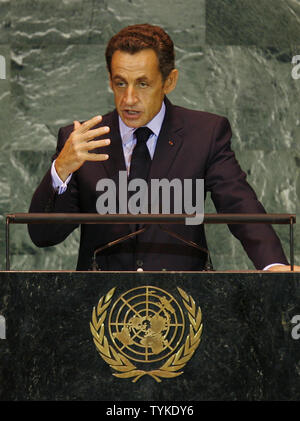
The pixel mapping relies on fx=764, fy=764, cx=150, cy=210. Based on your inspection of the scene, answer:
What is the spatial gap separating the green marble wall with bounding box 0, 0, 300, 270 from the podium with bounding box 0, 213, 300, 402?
7.73ft

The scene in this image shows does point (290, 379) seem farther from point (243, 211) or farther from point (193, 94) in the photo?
point (193, 94)

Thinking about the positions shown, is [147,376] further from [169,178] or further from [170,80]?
→ [170,80]

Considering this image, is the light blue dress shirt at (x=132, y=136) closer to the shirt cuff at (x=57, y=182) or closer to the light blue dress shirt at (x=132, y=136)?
the light blue dress shirt at (x=132, y=136)

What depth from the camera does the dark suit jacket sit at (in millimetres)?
3293

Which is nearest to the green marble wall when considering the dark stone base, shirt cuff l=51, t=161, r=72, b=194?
shirt cuff l=51, t=161, r=72, b=194

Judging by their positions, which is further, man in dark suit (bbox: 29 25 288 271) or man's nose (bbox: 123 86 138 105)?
man's nose (bbox: 123 86 138 105)

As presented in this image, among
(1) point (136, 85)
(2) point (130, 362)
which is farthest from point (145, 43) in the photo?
(2) point (130, 362)

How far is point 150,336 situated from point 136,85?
4.67 ft

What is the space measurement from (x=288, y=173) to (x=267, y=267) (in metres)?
2.08

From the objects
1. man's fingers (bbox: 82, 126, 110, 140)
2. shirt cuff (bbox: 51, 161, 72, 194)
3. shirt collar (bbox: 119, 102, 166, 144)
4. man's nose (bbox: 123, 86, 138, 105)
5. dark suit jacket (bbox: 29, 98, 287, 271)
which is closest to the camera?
man's fingers (bbox: 82, 126, 110, 140)

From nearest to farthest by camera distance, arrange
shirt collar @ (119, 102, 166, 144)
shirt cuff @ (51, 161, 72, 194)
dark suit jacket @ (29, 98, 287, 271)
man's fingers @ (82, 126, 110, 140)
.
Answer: man's fingers @ (82, 126, 110, 140), shirt cuff @ (51, 161, 72, 194), dark suit jacket @ (29, 98, 287, 271), shirt collar @ (119, 102, 166, 144)

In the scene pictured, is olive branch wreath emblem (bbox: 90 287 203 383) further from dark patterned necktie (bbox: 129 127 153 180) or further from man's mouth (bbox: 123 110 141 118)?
man's mouth (bbox: 123 110 141 118)

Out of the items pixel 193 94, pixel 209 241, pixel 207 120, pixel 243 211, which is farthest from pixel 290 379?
pixel 193 94

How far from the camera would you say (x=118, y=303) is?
2512 millimetres
